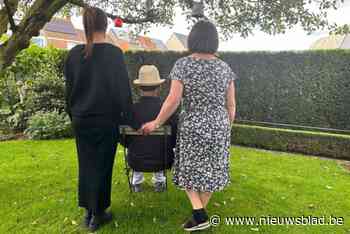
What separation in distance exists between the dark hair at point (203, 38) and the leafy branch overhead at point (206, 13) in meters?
1.83

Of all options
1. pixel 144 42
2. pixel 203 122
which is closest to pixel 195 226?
pixel 203 122

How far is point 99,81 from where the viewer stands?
7.65 ft

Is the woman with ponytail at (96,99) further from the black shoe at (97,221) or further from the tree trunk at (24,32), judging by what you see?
the tree trunk at (24,32)

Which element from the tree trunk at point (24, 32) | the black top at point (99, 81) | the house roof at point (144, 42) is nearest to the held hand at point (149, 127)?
the black top at point (99, 81)

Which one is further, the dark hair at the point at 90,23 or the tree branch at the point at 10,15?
the tree branch at the point at 10,15

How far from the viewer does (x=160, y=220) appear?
282cm

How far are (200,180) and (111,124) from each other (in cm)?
91

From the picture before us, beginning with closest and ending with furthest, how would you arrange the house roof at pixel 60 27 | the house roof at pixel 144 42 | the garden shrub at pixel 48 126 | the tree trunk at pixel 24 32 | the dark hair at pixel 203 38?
the dark hair at pixel 203 38, the tree trunk at pixel 24 32, the garden shrub at pixel 48 126, the house roof at pixel 144 42, the house roof at pixel 60 27

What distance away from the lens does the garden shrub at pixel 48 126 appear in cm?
661

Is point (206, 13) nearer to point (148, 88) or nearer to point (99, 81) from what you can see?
point (148, 88)

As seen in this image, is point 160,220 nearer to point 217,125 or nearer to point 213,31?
point 217,125

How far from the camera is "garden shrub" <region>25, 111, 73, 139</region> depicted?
21.7ft

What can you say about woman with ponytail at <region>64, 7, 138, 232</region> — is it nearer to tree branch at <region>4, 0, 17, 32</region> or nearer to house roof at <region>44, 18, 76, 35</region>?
tree branch at <region>4, 0, 17, 32</region>

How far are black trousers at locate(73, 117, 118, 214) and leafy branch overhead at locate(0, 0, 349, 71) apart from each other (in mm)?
1415
